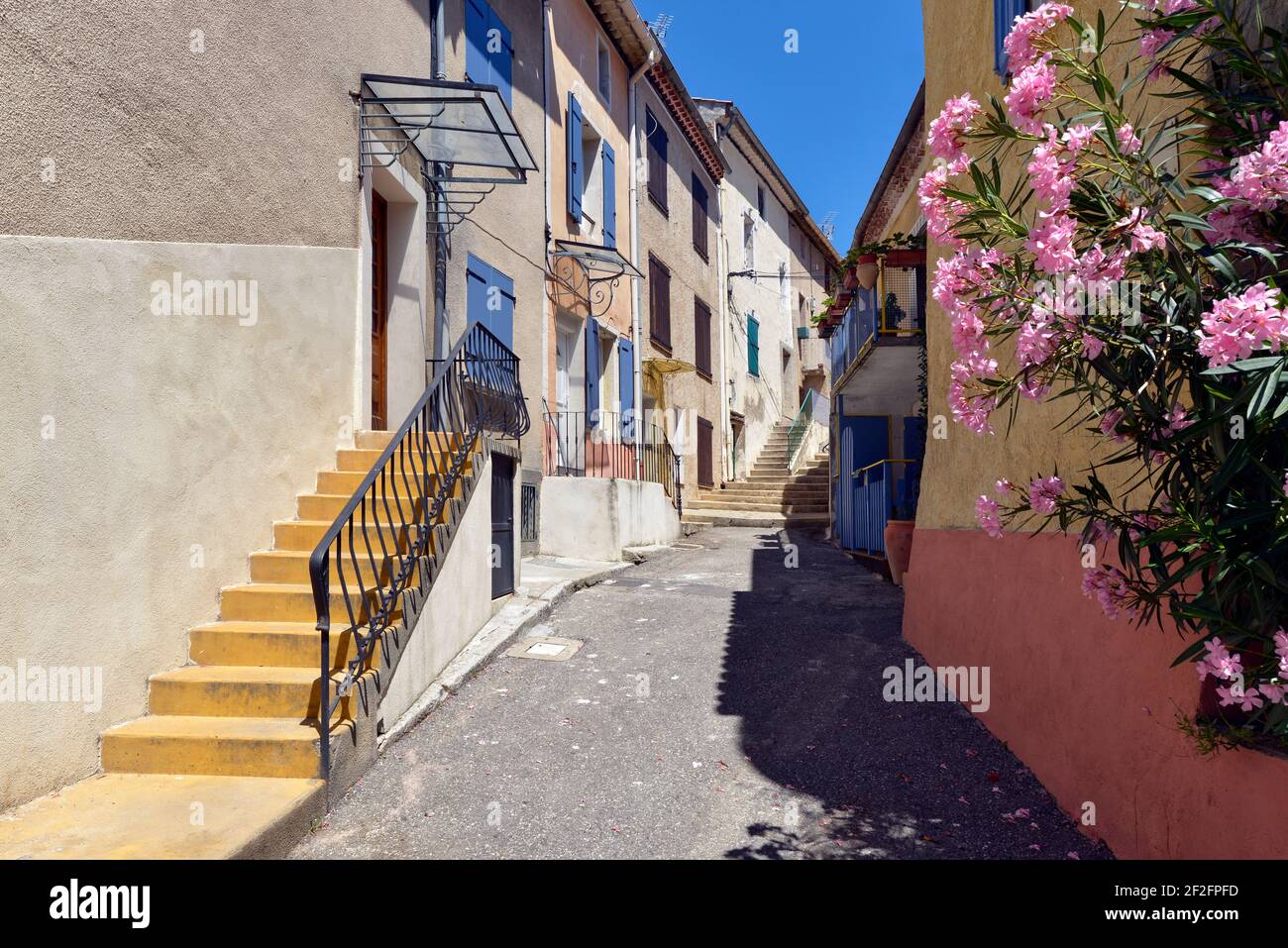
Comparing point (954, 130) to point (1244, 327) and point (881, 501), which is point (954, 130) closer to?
point (1244, 327)

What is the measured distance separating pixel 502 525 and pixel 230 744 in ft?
11.0

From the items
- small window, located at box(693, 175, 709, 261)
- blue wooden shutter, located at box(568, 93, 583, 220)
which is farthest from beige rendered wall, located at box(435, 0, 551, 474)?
small window, located at box(693, 175, 709, 261)

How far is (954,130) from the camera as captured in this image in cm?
253

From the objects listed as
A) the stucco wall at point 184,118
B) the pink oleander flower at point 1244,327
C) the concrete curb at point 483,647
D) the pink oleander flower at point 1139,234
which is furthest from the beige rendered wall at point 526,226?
the pink oleander flower at point 1244,327

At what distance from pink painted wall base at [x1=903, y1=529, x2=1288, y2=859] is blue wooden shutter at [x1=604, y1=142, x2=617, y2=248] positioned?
29.0ft

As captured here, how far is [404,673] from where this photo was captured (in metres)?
4.77

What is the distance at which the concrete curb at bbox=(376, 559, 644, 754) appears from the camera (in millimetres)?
4711

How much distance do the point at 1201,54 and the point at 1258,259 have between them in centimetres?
123

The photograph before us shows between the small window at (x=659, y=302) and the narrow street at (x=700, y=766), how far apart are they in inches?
338

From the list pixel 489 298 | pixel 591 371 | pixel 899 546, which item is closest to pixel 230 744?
pixel 489 298

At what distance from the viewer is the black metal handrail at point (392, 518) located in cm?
396

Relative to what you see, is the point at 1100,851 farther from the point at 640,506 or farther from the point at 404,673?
the point at 640,506

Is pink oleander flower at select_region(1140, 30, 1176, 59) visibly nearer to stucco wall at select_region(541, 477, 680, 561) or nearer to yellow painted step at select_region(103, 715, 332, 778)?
yellow painted step at select_region(103, 715, 332, 778)

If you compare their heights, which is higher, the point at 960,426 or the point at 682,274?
the point at 682,274
